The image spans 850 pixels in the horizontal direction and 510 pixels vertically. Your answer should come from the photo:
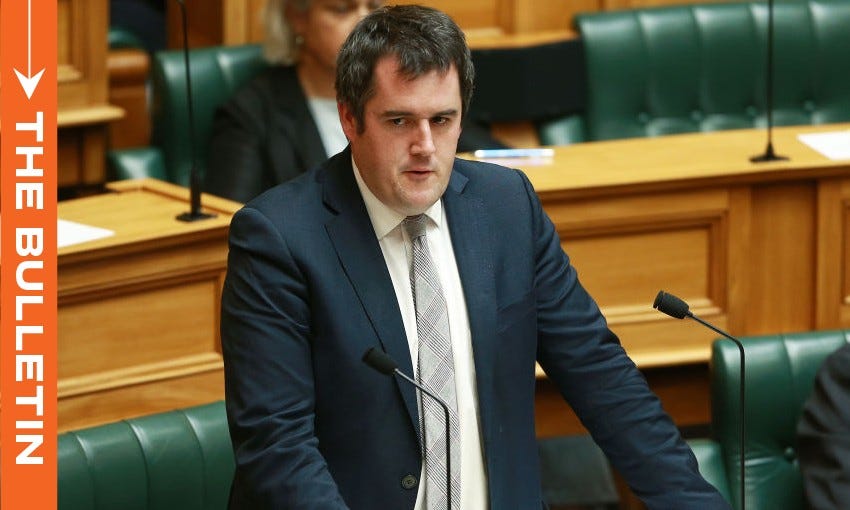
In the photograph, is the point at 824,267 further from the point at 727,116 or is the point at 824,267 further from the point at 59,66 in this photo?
the point at 59,66

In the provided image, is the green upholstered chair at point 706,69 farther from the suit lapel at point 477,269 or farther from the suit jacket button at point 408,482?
the suit jacket button at point 408,482

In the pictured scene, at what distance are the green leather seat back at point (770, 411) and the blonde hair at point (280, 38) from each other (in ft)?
4.35

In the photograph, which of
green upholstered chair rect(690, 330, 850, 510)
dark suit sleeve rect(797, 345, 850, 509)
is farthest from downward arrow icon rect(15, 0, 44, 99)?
dark suit sleeve rect(797, 345, 850, 509)

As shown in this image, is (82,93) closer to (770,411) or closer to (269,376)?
(770,411)

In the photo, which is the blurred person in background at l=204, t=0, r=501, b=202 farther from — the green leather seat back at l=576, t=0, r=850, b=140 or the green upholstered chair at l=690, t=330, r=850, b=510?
the green upholstered chair at l=690, t=330, r=850, b=510

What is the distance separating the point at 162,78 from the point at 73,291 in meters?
1.01

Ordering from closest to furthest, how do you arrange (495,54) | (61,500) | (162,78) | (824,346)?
(61,500) < (824,346) < (162,78) < (495,54)

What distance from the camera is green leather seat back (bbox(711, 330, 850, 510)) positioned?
2.27m

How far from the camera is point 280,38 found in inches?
129

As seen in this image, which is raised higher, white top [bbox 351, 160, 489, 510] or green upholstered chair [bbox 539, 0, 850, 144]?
green upholstered chair [bbox 539, 0, 850, 144]

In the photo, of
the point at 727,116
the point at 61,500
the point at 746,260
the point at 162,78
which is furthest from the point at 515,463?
the point at 727,116

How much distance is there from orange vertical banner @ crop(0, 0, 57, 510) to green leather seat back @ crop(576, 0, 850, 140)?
154 cm

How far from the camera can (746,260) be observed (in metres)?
2.91

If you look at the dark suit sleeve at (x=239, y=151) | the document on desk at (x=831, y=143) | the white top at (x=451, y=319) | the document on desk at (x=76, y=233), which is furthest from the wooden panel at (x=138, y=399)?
the document on desk at (x=831, y=143)
